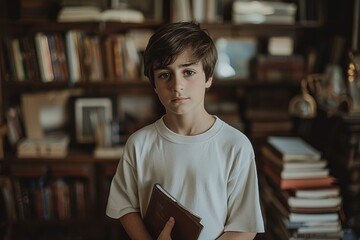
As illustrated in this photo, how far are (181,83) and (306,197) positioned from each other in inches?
37.3

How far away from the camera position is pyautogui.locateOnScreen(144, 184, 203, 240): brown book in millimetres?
933

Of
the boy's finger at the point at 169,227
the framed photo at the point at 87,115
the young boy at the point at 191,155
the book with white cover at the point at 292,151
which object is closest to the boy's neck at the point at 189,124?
the young boy at the point at 191,155

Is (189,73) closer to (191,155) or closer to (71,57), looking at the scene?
(191,155)

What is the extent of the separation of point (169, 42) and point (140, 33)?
1352 millimetres

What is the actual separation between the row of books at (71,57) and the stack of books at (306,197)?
41.8 inches

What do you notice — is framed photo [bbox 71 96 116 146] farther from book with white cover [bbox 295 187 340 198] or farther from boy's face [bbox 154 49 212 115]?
boy's face [bbox 154 49 212 115]

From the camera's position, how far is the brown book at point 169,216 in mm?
933

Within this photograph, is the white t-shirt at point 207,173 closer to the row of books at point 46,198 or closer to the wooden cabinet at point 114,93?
the wooden cabinet at point 114,93

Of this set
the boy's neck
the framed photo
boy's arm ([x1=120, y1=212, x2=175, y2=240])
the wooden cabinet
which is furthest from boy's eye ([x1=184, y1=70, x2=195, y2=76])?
the framed photo

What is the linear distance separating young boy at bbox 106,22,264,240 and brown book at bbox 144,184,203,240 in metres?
0.02

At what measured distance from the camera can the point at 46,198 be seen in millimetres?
2236

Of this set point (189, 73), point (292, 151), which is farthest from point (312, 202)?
point (189, 73)

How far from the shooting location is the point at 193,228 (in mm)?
931

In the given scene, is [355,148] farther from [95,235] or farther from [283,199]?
[95,235]
